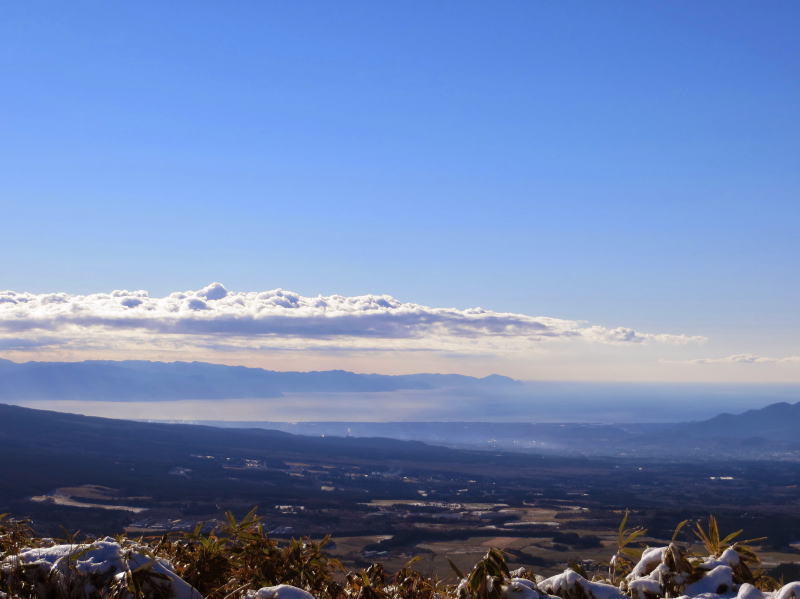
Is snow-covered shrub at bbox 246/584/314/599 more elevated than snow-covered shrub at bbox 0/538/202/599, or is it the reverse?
snow-covered shrub at bbox 0/538/202/599

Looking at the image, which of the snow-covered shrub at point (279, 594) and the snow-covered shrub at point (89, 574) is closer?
the snow-covered shrub at point (89, 574)

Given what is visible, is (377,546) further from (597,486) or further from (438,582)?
(597,486)

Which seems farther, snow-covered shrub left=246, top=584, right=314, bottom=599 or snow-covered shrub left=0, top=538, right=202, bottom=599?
snow-covered shrub left=246, top=584, right=314, bottom=599

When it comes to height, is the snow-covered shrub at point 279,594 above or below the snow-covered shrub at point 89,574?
below

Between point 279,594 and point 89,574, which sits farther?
point 279,594

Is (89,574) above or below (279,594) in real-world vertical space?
above

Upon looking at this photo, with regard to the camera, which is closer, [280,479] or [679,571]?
[679,571]

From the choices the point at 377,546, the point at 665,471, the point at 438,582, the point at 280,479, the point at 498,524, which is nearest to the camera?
the point at 438,582

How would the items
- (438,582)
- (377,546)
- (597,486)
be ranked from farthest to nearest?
(597,486) < (377,546) < (438,582)

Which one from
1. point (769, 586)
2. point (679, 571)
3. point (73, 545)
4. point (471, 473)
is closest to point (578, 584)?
point (679, 571)

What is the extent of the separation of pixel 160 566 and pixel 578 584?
2454 mm

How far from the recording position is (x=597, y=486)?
102 m

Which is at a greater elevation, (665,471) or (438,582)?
(438,582)

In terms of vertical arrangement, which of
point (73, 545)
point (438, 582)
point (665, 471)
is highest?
point (73, 545)
